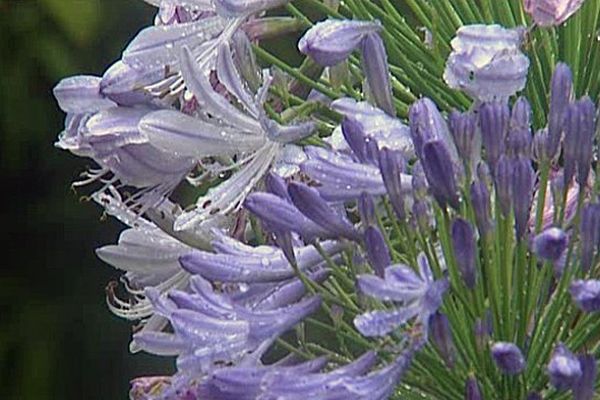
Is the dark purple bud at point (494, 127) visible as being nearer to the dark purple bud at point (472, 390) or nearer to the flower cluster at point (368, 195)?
the flower cluster at point (368, 195)

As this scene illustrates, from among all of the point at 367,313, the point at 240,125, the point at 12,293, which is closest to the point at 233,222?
the point at 240,125

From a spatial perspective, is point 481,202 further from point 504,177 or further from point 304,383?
point 304,383

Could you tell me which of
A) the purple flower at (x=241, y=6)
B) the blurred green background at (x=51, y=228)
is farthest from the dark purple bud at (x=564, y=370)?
the blurred green background at (x=51, y=228)

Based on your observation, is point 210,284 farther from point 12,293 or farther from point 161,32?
point 12,293

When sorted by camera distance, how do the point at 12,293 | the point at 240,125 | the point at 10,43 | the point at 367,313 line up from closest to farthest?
the point at 367,313 → the point at 240,125 → the point at 10,43 → the point at 12,293

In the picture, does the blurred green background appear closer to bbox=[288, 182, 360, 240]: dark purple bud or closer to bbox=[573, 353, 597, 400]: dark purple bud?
bbox=[288, 182, 360, 240]: dark purple bud
